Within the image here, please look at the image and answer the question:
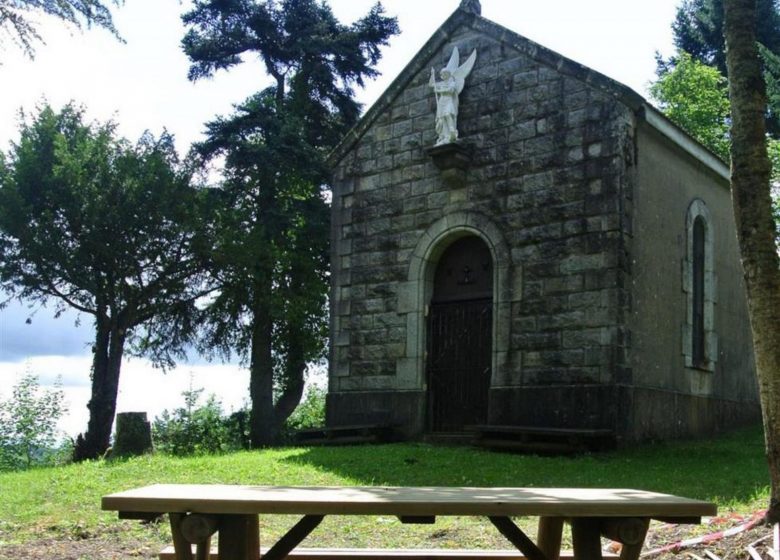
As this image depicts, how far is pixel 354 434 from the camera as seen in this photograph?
13438mm

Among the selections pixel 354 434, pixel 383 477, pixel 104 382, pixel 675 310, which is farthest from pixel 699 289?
pixel 104 382

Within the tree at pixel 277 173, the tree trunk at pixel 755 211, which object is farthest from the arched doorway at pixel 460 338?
the tree trunk at pixel 755 211

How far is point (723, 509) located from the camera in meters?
7.37

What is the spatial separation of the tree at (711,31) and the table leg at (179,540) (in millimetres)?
23582

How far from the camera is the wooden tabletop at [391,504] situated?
11.8 ft

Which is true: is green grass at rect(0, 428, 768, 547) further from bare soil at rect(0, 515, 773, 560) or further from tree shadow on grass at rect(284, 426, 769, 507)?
bare soil at rect(0, 515, 773, 560)

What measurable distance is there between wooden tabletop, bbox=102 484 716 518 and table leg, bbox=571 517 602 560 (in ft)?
0.38

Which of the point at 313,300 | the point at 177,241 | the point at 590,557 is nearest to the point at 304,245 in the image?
the point at 313,300

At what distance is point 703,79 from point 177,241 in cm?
1554

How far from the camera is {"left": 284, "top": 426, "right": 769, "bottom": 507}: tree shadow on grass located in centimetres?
890

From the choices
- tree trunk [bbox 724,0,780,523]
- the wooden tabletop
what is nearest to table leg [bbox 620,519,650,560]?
the wooden tabletop

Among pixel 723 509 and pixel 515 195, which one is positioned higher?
pixel 515 195

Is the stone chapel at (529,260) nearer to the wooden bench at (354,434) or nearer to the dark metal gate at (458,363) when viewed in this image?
the dark metal gate at (458,363)

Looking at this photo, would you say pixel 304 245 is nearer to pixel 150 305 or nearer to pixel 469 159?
pixel 150 305
